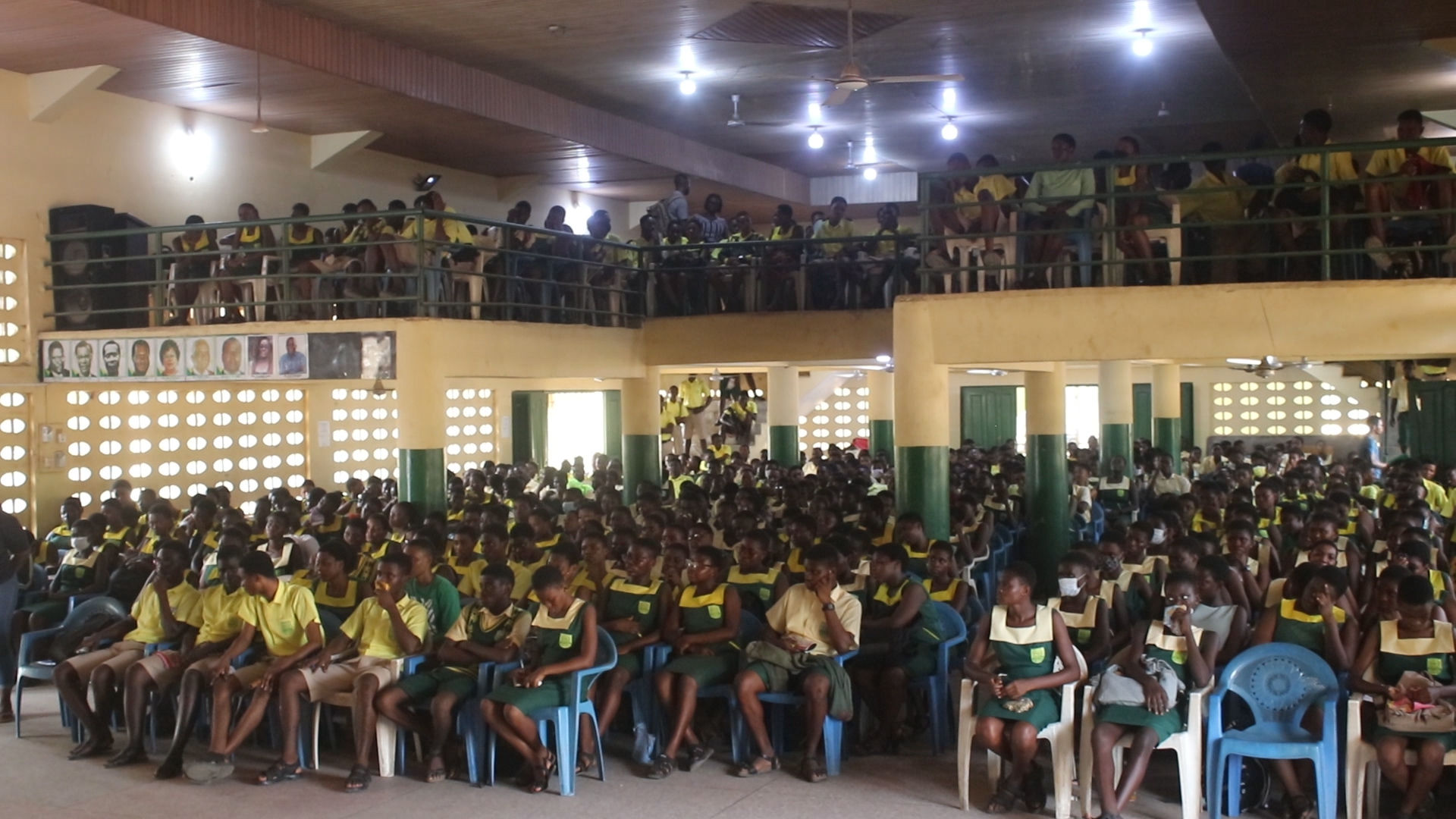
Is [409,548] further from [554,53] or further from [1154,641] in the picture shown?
[554,53]

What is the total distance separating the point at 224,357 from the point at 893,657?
7.57 metres

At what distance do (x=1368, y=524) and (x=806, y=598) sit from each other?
5196mm

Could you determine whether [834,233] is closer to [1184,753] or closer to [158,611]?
[158,611]

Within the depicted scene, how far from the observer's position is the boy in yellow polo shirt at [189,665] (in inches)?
347

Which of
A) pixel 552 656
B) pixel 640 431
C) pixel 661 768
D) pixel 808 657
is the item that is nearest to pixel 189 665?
pixel 552 656

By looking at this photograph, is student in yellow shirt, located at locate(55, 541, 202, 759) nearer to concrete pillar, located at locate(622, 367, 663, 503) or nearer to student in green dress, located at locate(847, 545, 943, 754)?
student in green dress, located at locate(847, 545, 943, 754)

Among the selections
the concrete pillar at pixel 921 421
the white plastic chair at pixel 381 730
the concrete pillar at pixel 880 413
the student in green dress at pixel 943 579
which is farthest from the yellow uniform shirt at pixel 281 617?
the concrete pillar at pixel 880 413

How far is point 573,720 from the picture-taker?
8.23m

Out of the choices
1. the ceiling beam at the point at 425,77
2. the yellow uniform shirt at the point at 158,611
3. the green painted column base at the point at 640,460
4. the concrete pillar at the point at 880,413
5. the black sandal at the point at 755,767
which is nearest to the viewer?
the black sandal at the point at 755,767

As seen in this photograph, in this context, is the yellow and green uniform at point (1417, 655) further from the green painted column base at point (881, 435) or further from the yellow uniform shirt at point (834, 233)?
the green painted column base at point (881, 435)

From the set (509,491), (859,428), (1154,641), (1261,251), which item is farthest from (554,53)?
(859,428)

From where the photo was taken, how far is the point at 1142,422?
29.5 m

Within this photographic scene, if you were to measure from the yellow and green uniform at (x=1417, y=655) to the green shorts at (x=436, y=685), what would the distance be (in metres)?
5.01

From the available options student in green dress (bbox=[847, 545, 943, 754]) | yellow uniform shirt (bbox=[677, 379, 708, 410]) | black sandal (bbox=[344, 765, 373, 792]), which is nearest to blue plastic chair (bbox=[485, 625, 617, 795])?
black sandal (bbox=[344, 765, 373, 792])
